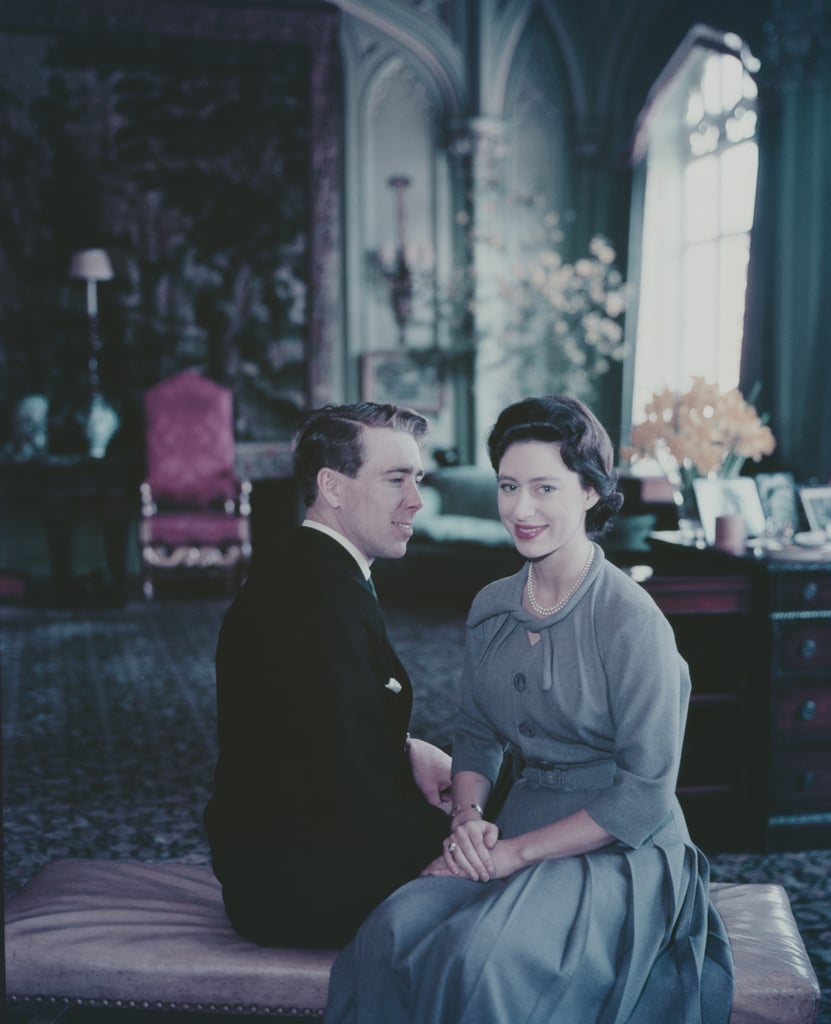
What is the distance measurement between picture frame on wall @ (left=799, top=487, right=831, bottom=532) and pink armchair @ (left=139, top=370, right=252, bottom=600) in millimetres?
4544

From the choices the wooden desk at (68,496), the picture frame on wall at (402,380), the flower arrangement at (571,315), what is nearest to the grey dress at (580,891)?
the wooden desk at (68,496)

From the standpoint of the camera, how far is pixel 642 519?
554cm

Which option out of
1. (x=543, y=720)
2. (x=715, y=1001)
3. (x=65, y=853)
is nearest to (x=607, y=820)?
(x=543, y=720)

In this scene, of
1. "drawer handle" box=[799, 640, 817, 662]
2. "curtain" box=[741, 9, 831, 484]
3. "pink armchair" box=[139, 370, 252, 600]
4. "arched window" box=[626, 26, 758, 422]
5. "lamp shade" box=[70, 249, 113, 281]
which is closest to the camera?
"drawer handle" box=[799, 640, 817, 662]

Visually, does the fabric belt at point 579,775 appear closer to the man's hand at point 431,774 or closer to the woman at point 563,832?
the woman at point 563,832

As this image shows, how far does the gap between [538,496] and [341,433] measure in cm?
37

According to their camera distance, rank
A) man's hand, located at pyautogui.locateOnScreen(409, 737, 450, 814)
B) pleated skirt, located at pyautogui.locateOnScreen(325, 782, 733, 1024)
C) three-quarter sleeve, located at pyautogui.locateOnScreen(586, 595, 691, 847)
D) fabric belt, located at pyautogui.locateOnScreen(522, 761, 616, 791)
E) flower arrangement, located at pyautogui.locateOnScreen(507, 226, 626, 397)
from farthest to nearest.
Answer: flower arrangement, located at pyautogui.locateOnScreen(507, 226, 626, 397) < man's hand, located at pyautogui.locateOnScreen(409, 737, 450, 814) < fabric belt, located at pyautogui.locateOnScreen(522, 761, 616, 791) < three-quarter sleeve, located at pyautogui.locateOnScreen(586, 595, 691, 847) < pleated skirt, located at pyautogui.locateOnScreen(325, 782, 733, 1024)

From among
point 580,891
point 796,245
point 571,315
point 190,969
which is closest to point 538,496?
point 580,891

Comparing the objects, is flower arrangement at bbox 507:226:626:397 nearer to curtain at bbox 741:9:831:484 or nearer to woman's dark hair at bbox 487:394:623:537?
curtain at bbox 741:9:831:484

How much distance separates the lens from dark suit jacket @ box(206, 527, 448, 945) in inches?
67.0

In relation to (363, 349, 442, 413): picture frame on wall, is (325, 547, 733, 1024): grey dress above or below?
below

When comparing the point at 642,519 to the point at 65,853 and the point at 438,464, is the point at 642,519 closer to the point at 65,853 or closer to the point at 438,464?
the point at 438,464

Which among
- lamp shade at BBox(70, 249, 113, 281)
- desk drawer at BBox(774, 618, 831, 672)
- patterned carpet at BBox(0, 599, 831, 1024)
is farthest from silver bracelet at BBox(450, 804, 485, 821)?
lamp shade at BBox(70, 249, 113, 281)

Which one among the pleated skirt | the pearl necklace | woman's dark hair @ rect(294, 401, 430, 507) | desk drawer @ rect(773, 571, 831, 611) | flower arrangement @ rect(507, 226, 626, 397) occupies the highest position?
flower arrangement @ rect(507, 226, 626, 397)
